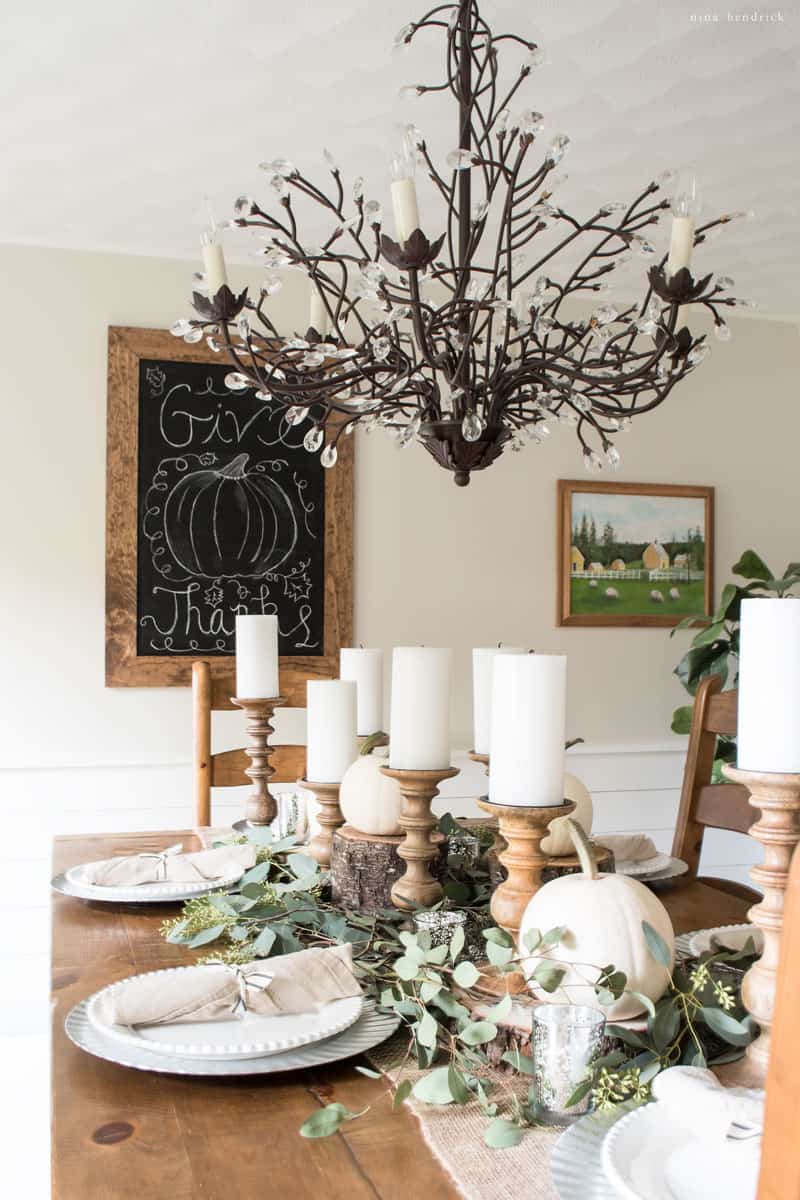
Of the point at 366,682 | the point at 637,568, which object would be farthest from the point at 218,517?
the point at 366,682

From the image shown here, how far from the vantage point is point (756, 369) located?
13.7 ft

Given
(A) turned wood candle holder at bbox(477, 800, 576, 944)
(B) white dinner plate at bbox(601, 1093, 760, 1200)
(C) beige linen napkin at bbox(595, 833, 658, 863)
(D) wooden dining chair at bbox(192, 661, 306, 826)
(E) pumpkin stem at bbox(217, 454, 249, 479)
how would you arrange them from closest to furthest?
(B) white dinner plate at bbox(601, 1093, 760, 1200) < (A) turned wood candle holder at bbox(477, 800, 576, 944) < (C) beige linen napkin at bbox(595, 833, 658, 863) < (D) wooden dining chair at bbox(192, 661, 306, 826) < (E) pumpkin stem at bbox(217, 454, 249, 479)

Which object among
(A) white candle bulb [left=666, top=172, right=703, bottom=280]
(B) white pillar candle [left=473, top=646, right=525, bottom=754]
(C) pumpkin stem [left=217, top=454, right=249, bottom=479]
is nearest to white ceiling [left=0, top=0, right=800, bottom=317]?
(A) white candle bulb [left=666, top=172, right=703, bottom=280]

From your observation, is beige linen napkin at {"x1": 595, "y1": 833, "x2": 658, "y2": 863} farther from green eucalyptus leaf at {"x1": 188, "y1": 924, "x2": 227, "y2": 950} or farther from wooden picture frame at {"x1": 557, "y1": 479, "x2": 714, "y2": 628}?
wooden picture frame at {"x1": 557, "y1": 479, "x2": 714, "y2": 628}

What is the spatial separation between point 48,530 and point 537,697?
2.56 m

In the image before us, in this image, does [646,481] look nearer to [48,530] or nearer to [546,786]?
[48,530]

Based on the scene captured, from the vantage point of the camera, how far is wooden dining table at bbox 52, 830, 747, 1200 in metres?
0.79

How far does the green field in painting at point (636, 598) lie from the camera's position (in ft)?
12.9

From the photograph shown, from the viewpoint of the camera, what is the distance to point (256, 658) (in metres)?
1.98

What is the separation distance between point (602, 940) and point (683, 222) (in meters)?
1.15

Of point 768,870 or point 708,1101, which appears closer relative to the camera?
point 708,1101

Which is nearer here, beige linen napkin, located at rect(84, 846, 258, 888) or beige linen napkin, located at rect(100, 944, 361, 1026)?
beige linen napkin, located at rect(100, 944, 361, 1026)

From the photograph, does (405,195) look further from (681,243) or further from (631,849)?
(631,849)

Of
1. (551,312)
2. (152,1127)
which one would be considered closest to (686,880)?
(551,312)
